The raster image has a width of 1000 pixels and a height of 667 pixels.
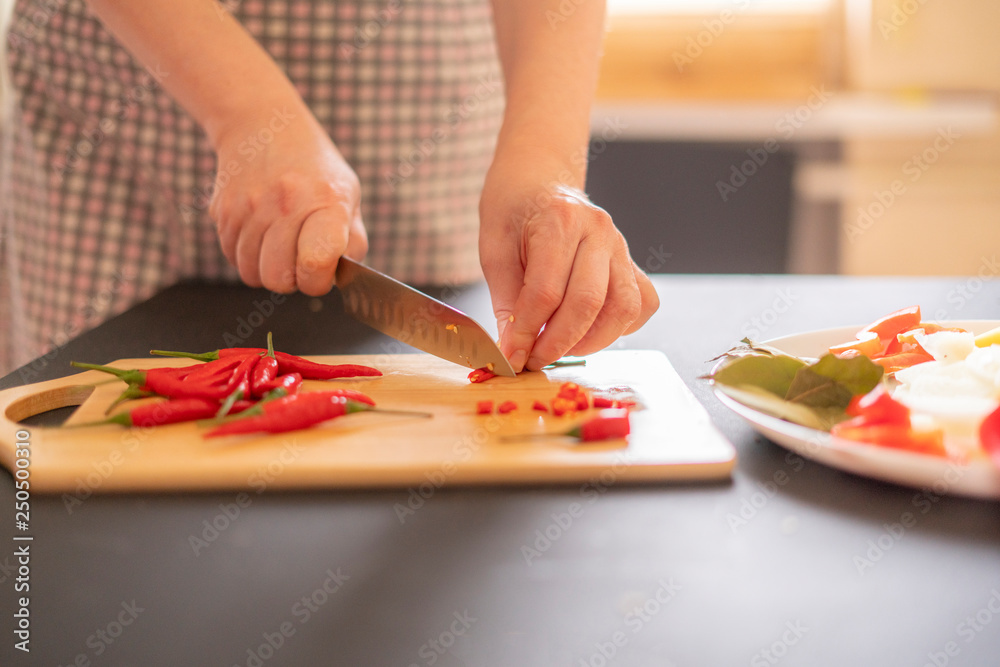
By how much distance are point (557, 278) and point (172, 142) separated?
33.7 inches

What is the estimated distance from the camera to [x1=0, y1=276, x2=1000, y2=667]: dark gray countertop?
521mm

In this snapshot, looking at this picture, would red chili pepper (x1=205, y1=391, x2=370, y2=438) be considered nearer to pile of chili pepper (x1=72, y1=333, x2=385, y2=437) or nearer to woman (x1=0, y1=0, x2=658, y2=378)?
pile of chili pepper (x1=72, y1=333, x2=385, y2=437)

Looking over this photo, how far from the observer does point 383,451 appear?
80 centimetres

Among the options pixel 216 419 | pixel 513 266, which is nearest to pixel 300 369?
pixel 216 419

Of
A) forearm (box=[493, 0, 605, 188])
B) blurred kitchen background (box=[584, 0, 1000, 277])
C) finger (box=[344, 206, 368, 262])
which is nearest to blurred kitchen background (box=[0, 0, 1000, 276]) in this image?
blurred kitchen background (box=[584, 0, 1000, 277])

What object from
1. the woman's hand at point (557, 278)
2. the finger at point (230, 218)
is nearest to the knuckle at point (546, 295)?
the woman's hand at point (557, 278)

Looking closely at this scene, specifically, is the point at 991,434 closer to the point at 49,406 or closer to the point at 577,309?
the point at 577,309

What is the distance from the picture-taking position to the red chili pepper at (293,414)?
32.8 inches

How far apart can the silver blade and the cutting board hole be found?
0.36m

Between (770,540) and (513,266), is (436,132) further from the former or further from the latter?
(770,540)

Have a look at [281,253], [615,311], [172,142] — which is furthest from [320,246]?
[172,142]

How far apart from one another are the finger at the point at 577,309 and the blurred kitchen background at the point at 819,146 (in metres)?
2.25

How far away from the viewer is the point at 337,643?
20.9 inches

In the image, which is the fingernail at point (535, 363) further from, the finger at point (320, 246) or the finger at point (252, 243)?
the finger at point (252, 243)
